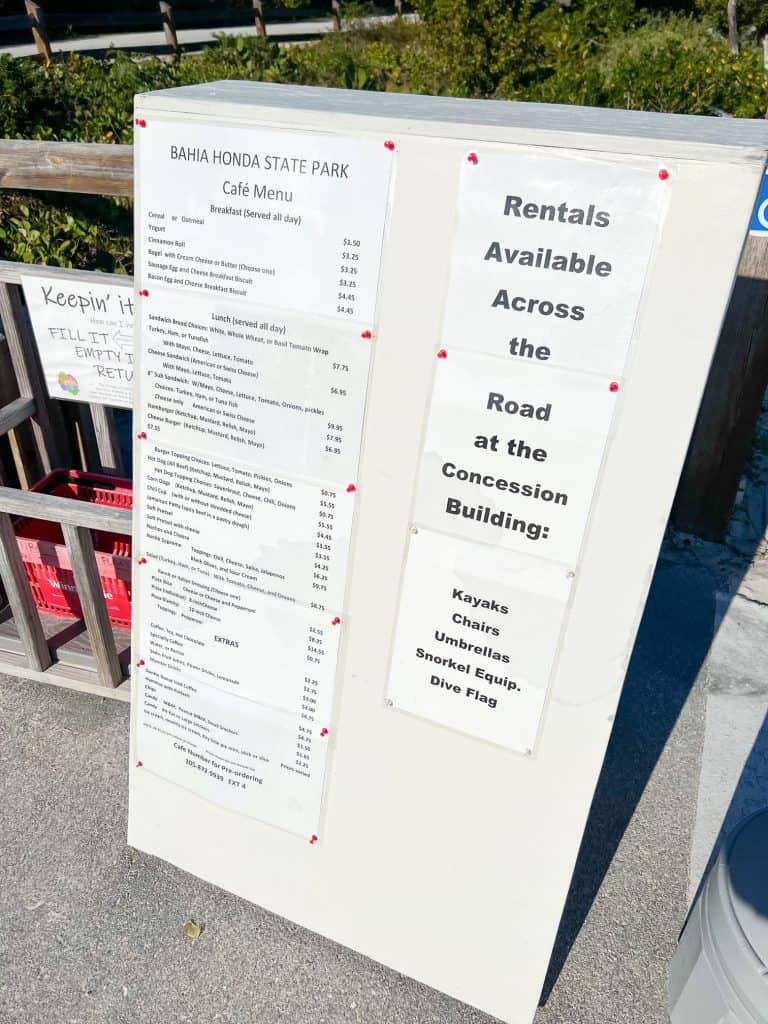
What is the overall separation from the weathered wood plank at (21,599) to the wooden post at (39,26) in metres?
15.9

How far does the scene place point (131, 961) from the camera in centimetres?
260

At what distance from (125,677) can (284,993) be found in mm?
1568

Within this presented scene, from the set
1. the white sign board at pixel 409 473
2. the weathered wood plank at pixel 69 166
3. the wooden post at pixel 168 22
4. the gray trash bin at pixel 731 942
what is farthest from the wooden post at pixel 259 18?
the gray trash bin at pixel 731 942

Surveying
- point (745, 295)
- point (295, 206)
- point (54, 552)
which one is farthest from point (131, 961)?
point (745, 295)

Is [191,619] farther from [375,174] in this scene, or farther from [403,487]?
[375,174]

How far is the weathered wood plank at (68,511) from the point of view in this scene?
294 centimetres

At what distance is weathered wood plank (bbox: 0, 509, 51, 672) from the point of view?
3.22 meters

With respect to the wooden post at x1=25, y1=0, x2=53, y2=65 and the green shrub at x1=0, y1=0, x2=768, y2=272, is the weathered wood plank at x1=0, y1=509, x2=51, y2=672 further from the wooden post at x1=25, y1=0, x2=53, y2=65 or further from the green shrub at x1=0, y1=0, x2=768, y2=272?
the wooden post at x1=25, y1=0, x2=53, y2=65

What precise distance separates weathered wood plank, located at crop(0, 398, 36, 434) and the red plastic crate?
36cm

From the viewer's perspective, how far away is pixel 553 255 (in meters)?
1.69

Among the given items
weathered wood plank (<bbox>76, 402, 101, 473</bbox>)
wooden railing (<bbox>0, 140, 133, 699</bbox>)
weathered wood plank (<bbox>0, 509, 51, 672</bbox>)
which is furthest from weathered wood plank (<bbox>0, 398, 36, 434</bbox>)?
weathered wood plank (<bbox>0, 509, 51, 672</bbox>)

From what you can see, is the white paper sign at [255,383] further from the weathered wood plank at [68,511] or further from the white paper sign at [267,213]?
the weathered wood plank at [68,511]

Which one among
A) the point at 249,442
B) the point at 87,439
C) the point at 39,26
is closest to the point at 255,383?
the point at 249,442

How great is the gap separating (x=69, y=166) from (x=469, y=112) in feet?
5.24
